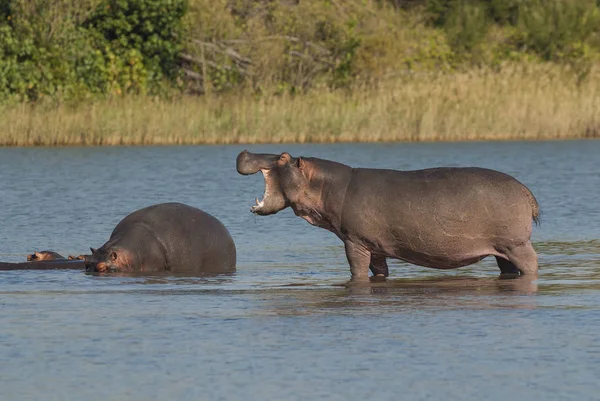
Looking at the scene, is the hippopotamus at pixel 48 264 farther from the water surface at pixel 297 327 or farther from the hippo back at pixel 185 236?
the hippo back at pixel 185 236

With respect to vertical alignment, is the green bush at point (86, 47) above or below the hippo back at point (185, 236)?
above

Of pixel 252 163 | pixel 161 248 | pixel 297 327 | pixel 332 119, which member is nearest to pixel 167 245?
pixel 161 248

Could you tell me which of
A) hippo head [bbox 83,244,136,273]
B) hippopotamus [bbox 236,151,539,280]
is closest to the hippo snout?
hippopotamus [bbox 236,151,539,280]

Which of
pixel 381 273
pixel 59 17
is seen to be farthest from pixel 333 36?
pixel 381 273

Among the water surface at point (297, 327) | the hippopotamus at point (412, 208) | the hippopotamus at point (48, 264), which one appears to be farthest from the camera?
the hippopotamus at point (48, 264)

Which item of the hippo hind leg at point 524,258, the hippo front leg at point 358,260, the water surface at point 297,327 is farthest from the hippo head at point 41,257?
the hippo hind leg at point 524,258

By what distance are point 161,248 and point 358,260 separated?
1585 mm

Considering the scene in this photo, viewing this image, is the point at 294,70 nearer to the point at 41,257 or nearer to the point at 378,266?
the point at 41,257

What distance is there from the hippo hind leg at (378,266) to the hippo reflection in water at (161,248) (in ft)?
4.00

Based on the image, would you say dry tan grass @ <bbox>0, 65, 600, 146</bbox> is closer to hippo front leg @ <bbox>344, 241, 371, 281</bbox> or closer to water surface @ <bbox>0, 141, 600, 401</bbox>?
water surface @ <bbox>0, 141, 600, 401</bbox>

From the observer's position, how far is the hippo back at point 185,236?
10516 millimetres

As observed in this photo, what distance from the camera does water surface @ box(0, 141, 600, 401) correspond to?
6.34 meters

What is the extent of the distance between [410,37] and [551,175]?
20.4 metres

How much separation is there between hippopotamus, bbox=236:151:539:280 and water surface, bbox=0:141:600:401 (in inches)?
9.2
